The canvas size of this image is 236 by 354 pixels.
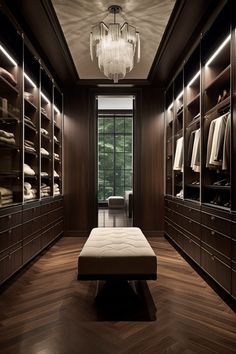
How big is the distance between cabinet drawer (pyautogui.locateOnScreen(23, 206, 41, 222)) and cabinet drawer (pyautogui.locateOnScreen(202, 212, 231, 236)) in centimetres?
190

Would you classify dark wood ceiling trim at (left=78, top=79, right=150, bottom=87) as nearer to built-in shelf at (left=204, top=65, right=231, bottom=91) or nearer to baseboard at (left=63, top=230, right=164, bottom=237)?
built-in shelf at (left=204, top=65, right=231, bottom=91)

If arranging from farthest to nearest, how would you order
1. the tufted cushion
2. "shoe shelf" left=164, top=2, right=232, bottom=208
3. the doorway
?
the doorway → "shoe shelf" left=164, top=2, right=232, bottom=208 → the tufted cushion

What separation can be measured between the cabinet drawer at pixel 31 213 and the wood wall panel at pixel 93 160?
179 centimetres

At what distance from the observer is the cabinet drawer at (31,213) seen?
11.0ft

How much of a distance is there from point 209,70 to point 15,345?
306 centimetres

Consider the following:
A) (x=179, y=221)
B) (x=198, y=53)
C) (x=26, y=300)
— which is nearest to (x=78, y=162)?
(x=179, y=221)

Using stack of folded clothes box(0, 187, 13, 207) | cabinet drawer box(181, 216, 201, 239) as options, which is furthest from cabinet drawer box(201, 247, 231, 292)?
stack of folded clothes box(0, 187, 13, 207)

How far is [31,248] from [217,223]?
2133 mm

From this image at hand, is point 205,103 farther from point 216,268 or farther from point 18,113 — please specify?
point 18,113

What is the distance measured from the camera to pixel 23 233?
10.9ft

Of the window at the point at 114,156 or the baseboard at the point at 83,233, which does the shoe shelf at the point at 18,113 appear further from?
the window at the point at 114,156

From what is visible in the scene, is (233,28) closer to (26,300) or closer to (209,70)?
(209,70)

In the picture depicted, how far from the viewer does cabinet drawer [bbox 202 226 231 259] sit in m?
2.51

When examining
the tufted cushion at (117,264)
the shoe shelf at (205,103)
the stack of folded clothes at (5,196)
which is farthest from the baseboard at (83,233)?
the tufted cushion at (117,264)
